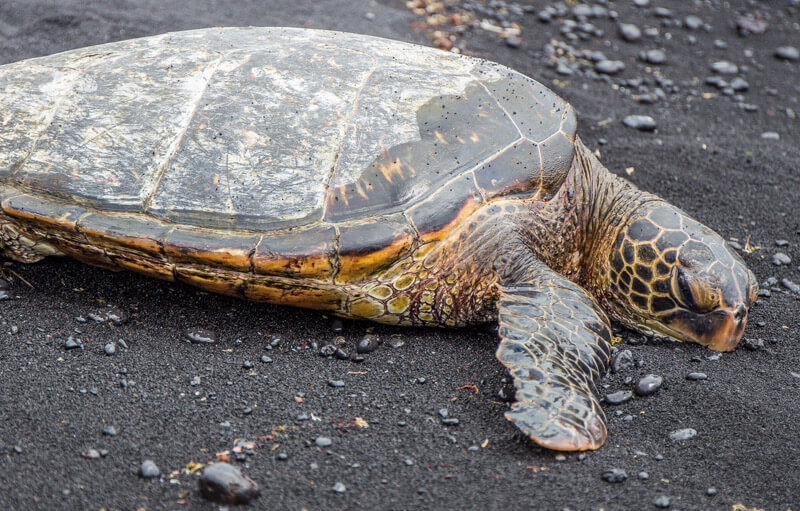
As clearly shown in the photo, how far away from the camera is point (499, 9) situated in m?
7.05

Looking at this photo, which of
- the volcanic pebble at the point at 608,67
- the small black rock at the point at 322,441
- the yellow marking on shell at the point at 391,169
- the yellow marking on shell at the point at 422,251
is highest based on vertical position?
the yellow marking on shell at the point at 391,169

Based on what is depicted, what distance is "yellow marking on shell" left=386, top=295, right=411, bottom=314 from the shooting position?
3578 mm

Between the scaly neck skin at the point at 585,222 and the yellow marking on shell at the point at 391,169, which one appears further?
the scaly neck skin at the point at 585,222

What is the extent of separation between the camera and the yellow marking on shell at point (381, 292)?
3.51 m

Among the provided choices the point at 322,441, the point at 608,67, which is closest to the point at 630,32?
the point at 608,67

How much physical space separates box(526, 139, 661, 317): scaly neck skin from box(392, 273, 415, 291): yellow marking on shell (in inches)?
28.2

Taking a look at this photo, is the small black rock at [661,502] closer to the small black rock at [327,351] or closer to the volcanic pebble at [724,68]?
the small black rock at [327,351]

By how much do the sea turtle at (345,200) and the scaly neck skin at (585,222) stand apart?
0.02 m

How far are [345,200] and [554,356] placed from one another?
1.25 meters

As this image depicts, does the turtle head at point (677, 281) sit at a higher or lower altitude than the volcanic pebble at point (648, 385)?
higher

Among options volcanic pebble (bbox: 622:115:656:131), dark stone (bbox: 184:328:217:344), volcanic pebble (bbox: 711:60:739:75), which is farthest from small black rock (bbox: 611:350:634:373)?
volcanic pebble (bbox: 711:60:739:75)

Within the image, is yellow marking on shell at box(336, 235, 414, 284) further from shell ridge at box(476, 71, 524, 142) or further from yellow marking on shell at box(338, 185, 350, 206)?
shell ridge at box(476, 71, 524, 142)

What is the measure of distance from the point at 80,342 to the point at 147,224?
64 centimetres

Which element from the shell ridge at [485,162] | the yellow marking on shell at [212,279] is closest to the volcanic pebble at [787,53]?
the shell ridge at [485,162]
